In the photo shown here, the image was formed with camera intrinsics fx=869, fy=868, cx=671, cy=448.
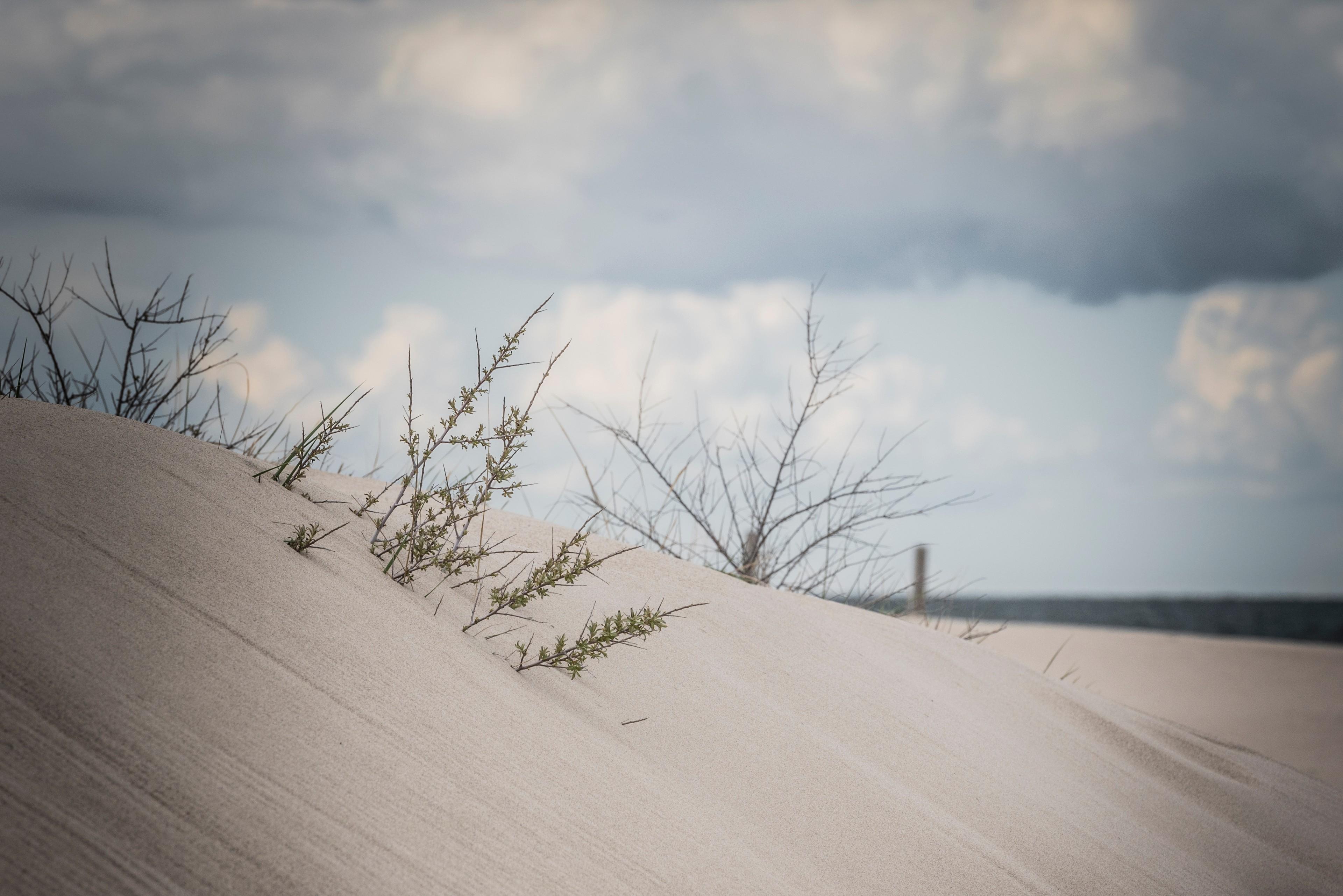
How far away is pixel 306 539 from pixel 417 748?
75 cm

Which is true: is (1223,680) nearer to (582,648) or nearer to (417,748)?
(582,648)

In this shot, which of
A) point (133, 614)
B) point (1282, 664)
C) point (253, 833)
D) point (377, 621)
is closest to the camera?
point (253, 833)

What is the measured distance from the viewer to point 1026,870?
2.45 m

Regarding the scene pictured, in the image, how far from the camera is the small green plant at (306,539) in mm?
2266

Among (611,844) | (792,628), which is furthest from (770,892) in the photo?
(792,628)

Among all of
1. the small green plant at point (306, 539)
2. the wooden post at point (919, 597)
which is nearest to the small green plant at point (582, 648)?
the small green plant at point (306, 539)

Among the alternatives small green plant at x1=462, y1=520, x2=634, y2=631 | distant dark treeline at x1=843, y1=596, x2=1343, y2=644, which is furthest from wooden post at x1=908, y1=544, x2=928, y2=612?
distant dark treeline at x1=843, y1=596, x2=1343, y2=644

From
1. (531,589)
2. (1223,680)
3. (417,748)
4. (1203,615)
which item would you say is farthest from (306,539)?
(1203,615)

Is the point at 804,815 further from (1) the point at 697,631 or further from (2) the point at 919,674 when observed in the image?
(2) the point at 919,674

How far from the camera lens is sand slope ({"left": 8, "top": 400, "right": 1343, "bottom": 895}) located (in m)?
1.42

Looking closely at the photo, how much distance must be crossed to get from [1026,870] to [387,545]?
2056 mm

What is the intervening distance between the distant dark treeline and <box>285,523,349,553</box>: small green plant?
14.5m

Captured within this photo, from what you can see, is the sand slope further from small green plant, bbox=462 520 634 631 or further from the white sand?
the white sand

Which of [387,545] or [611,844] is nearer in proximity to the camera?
[611,844]
